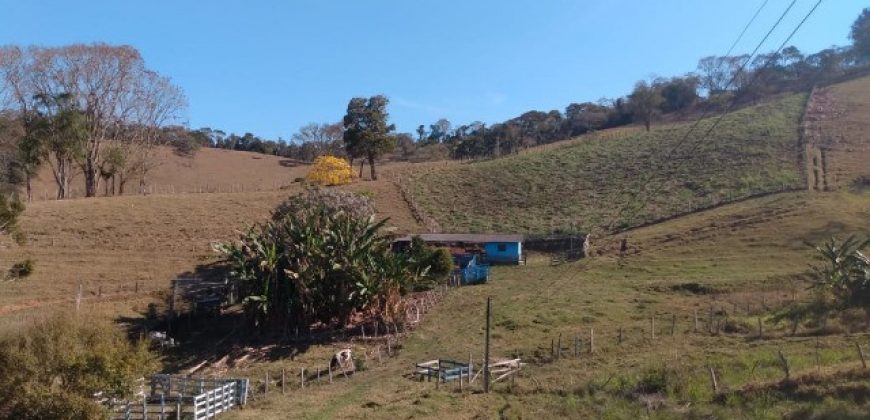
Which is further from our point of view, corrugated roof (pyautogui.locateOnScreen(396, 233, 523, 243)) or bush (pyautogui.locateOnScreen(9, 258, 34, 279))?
corrugated roof (pyautogui.locateOnScreen(396, 233, 523, 243))

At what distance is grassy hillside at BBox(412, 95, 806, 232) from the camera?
72.8m

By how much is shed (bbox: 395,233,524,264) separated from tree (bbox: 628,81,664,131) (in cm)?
6460

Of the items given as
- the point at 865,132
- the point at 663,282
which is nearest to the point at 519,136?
the point at 865,132

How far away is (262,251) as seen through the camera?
140 feet

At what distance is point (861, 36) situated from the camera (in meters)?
149

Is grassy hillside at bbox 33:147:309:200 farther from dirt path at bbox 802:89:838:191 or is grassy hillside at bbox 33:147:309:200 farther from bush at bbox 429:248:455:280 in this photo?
dirt path at bbox 802:89:838:191

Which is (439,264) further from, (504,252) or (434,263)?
(504,252)

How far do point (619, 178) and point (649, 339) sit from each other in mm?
53740

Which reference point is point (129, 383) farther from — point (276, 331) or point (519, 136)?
point (519, 136)

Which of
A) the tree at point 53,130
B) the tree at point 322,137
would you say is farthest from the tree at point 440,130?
the tree at point 53,130

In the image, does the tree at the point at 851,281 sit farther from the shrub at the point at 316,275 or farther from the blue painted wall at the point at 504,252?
the blue painted wall at the point at 504,252

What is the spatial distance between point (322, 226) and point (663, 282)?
844 inches

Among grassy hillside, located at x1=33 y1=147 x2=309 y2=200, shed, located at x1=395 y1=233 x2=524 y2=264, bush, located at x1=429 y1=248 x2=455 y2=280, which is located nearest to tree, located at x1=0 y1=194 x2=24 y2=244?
bush, located at x1=429 y1=248 x2=455 y2=280

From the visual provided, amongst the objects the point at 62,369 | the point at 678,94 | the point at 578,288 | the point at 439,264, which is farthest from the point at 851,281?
the point at 678,94
